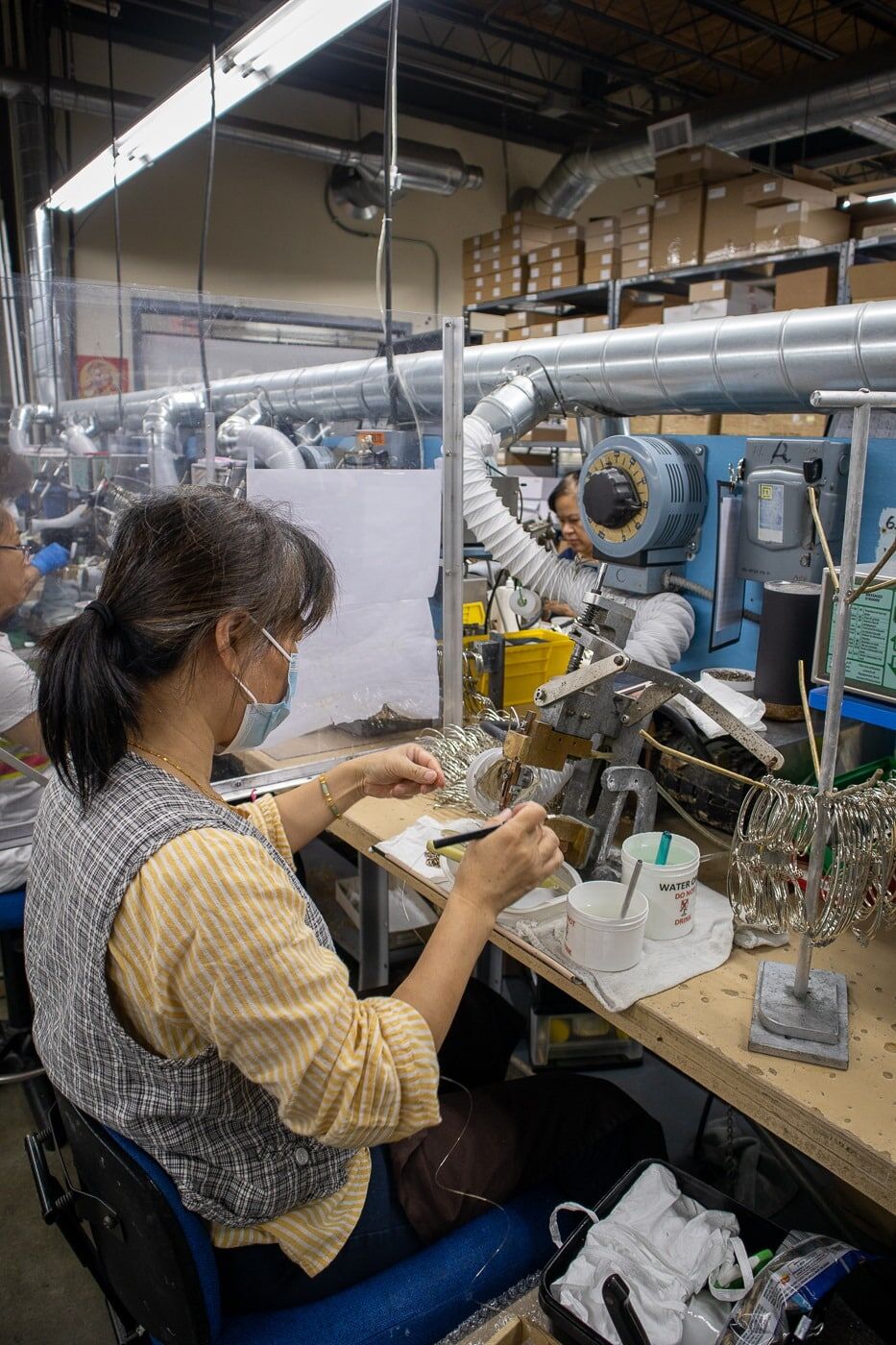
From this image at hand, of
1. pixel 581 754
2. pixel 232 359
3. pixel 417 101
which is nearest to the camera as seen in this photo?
pixel 581 754

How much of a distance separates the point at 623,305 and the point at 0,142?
135 inches

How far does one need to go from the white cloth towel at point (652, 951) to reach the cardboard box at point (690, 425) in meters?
3.22

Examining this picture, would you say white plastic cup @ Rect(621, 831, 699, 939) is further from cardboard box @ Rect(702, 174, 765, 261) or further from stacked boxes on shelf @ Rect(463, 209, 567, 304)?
stacked boxes on shelf @ Rect(463, 209, 567, 304)

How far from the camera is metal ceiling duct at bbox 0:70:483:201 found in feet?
15.2

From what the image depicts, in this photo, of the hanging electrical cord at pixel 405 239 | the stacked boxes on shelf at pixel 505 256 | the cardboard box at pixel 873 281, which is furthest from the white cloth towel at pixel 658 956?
the hanging electrical cord at pixel 405 239

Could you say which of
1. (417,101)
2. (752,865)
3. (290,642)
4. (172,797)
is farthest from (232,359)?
(417,101)

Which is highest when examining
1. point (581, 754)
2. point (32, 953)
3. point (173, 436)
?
point (173, 436)

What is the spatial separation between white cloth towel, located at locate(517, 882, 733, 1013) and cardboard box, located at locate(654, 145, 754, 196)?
4403 millimetres

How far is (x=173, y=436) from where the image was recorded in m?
1.96

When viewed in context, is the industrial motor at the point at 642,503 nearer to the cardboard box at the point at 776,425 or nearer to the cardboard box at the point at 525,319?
the cardboard box at the point at 776,425

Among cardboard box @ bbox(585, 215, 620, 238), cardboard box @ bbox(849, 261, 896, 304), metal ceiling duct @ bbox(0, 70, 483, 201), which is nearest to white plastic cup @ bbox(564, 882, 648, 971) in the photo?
cardboard box @ bbox(849, 261, 896, 304)

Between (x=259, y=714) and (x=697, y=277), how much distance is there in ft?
14.4

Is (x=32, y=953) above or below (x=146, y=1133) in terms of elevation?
above

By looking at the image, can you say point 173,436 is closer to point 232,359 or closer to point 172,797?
point 232,359
